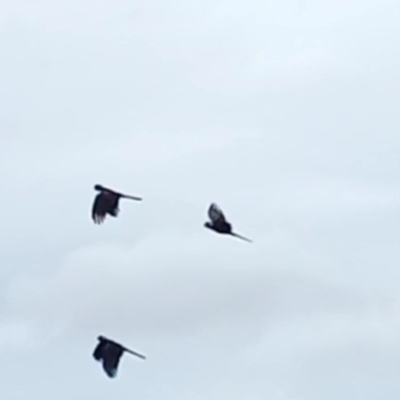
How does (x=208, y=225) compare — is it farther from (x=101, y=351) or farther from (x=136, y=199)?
(x=101, y=351)

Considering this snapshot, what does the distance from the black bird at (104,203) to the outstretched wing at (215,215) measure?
6.93 meters

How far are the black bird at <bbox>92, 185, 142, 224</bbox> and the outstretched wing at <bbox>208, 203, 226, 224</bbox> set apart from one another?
Answer: 693cm

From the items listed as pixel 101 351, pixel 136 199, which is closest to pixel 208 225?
pixel 136 199

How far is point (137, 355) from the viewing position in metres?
111

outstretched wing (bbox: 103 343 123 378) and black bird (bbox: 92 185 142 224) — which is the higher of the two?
black bird (bbox: 92 185 142 224)

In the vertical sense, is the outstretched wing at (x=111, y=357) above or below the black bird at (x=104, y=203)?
below

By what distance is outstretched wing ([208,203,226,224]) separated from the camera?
11625 cm

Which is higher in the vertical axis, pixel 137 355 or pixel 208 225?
pixel 208 225

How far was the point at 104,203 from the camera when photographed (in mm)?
Answer: 121688

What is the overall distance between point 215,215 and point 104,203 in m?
8.55

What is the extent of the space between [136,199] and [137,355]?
8.78 metres

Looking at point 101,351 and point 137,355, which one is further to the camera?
point 101,351

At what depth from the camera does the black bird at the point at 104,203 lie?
121 m

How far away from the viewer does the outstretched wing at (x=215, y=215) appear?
381 feet
